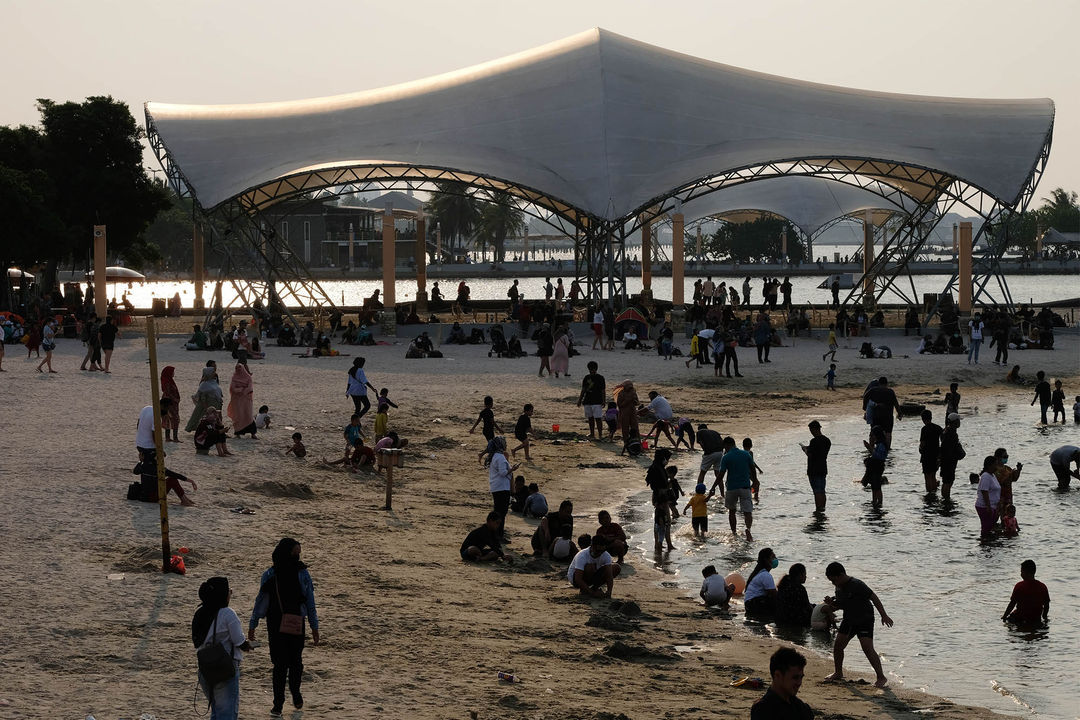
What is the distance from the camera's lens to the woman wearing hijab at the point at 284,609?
9.85m

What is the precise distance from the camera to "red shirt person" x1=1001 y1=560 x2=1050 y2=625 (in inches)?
565

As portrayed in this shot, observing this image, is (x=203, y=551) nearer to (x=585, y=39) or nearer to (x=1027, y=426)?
(x=1027, y=426)

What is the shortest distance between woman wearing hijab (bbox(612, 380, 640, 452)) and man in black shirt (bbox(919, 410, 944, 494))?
5412 millimetres

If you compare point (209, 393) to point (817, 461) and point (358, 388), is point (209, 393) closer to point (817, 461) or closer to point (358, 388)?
point (358, 388)

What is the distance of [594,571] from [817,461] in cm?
561

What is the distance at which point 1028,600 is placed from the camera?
14.4 metres

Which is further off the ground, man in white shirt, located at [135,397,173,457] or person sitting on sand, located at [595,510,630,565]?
man in white shirt, located at [135,397,173,457]

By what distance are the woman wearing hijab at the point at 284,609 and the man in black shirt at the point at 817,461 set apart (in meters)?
10.1

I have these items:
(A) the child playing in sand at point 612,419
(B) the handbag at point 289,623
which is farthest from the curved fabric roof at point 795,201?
(B) the handbag at point 289,623

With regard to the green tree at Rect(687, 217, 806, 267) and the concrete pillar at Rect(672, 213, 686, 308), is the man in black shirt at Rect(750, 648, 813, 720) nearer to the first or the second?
the concrete pillar at Rect(672, 213, 686, 308)

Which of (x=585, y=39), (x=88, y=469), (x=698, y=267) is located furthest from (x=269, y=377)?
(x=698, y=267)

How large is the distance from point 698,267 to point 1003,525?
4645 inches

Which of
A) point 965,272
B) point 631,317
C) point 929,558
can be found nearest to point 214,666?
point 929,558

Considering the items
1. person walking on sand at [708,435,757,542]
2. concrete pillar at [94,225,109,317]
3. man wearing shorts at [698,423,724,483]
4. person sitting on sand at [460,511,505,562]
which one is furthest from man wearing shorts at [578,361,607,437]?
concrete pillar at [94,225,109,317]
